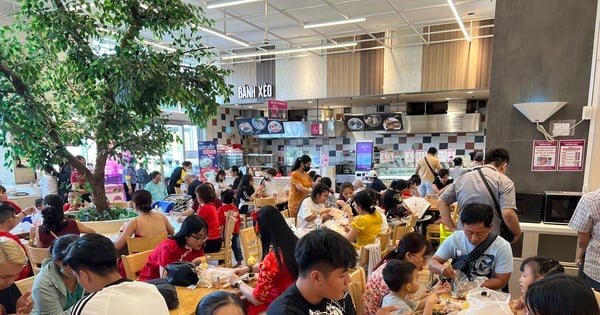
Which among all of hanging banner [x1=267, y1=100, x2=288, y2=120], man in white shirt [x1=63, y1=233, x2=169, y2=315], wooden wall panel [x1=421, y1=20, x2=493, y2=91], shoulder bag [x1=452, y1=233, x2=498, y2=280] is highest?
wooden wall panel [x1=421, y1=20, x2=493, y2=91]

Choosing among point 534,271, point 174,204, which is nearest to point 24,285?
point 534,271

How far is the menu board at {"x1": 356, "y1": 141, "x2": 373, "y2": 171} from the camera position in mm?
10266

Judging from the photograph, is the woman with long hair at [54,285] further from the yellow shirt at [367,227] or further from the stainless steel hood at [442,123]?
the stainless steel hood at [442,123]

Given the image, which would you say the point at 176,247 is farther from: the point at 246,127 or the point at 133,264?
the point at 246,127

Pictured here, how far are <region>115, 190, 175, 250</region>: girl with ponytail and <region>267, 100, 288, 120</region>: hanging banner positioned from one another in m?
5.62

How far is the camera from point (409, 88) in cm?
830

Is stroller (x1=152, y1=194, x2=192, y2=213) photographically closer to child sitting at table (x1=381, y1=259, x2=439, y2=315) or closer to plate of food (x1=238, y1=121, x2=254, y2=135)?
child sitting at table (x1=381, y1=259, x2=439, y2=315)

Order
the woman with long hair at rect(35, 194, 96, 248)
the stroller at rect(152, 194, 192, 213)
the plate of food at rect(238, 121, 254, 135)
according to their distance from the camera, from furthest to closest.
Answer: the plate of food at rect(238, 121, 254, 135) → the stroller at rect(152, 194, 192, 213) → the woman with long hair at rect(35, 194, 96, 248)

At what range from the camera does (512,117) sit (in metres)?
3.60

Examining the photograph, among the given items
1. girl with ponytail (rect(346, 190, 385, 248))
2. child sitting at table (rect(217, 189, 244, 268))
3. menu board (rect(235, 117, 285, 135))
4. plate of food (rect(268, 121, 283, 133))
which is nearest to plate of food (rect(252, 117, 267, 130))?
menu board (rect(235, 117, 285, 135))

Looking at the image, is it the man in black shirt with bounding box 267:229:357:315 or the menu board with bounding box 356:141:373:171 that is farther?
the menu board with bounding box 356:141:373:171

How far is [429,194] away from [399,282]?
18.1ft

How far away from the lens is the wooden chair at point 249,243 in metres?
3.39

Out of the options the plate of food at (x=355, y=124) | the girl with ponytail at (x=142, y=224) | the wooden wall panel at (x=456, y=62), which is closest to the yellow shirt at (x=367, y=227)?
the girl with ponytail at (x=142, y=224)
